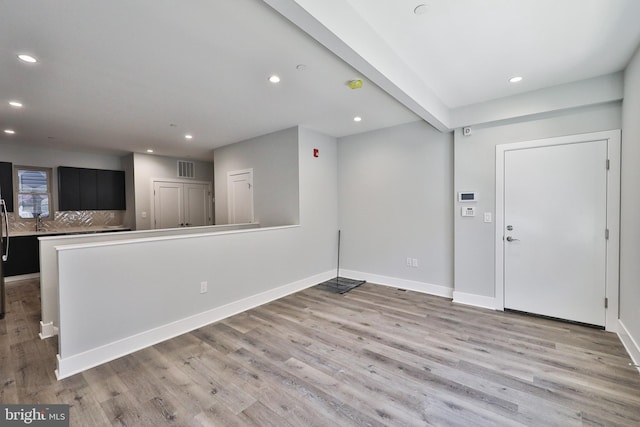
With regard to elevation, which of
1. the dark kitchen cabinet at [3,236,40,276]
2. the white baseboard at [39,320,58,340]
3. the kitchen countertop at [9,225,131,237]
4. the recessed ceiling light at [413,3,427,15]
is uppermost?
the recessed ceiling light at [413,3,427,15]

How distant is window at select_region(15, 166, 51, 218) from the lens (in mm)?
5645

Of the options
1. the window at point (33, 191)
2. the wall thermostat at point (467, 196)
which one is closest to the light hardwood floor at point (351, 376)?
the wall thermostat at point (467, 196)

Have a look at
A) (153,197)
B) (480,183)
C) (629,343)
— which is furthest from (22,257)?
(629,343)

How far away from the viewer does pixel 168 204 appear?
689cm

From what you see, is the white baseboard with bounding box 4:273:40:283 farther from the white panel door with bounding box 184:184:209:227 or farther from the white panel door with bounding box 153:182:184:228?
the white panel door with bounding box 184:184:209:227

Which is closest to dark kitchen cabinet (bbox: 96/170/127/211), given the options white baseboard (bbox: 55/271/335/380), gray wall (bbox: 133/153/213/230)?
gray wall (bbox: 133/153/213/230)

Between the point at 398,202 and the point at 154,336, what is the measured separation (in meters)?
3.77

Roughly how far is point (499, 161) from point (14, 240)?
8.39 m

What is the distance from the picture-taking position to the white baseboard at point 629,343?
2317 millimetres

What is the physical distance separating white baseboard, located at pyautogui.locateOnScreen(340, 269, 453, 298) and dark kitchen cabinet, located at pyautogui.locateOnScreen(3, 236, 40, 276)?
6.02m

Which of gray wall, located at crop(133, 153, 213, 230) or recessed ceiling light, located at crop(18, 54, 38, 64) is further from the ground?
recessed ceiling light, located at crop(18, 54, 38, 64)
